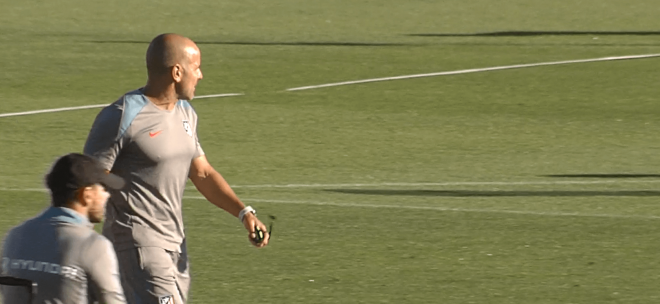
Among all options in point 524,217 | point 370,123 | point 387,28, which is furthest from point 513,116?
point 387,28

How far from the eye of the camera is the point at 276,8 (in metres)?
31.6

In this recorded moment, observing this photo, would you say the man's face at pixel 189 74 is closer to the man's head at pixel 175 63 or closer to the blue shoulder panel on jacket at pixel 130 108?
the man's head at pixel 175 63

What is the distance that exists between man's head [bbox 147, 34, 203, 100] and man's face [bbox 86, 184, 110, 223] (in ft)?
5.99

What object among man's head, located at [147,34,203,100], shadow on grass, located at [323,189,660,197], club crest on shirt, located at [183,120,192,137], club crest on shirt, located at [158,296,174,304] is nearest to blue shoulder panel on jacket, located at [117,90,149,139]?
man's head, located at [147,34,203,100]

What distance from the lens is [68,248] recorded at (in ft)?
17.6

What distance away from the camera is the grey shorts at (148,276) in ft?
24.4

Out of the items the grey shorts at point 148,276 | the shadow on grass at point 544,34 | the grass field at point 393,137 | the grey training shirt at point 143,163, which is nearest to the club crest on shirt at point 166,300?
the grey shorts at point 148,276

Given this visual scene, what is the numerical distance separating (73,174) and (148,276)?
6.44ft

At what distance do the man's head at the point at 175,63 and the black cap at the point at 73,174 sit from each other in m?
1.82

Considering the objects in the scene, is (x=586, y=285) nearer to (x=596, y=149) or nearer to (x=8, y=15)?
(x=596, y=149)

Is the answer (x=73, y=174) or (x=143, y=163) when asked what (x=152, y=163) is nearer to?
(x=143, y=163)

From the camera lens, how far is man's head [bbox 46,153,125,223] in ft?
18.1

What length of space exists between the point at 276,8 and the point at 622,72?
9669mm

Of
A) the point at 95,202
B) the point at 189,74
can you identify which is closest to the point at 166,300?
the point at 189,74
